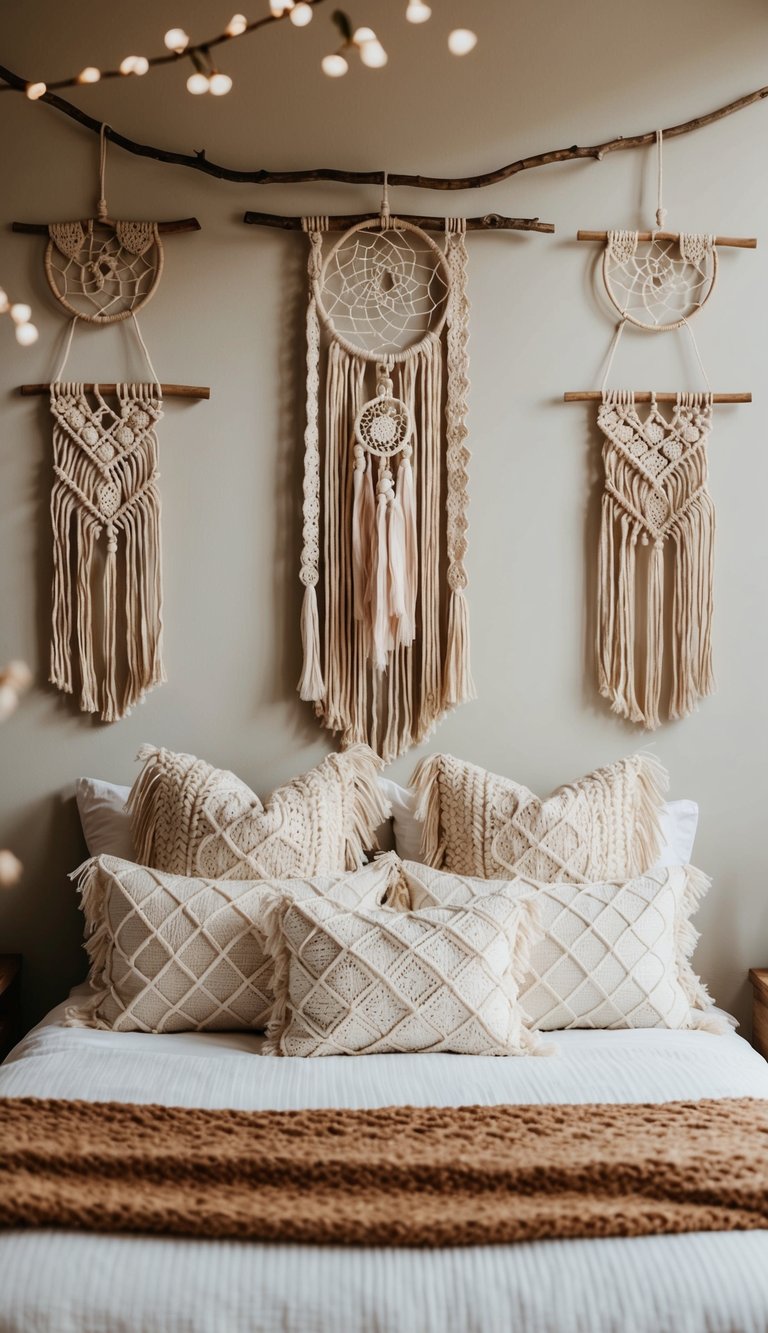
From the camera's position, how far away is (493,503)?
8.31 feet

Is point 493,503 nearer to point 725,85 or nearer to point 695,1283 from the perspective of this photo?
point 725,85

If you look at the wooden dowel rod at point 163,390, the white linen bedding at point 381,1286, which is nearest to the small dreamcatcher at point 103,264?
the wooden dowel rod at point 163,390

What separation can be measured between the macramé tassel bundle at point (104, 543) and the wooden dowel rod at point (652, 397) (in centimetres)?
94

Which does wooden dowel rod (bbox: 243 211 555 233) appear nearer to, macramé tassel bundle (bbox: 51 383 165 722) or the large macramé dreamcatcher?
the large macramé dreamcatcher

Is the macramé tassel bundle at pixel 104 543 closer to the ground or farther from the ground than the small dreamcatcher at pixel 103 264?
closer to the ground

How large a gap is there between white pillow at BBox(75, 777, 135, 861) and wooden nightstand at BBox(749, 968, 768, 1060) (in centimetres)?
139

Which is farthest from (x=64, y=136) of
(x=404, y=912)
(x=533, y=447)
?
(x=404, y=912)

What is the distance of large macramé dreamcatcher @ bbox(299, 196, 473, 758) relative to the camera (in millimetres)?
2467

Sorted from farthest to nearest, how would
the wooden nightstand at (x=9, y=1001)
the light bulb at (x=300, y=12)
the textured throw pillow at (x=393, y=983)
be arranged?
the wooden nightstand at (x=9, y=1001) < the textured throw pillow at (x=393, y=983) < the light bulb at (x=300, y=12)

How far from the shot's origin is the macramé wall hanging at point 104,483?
2.45m

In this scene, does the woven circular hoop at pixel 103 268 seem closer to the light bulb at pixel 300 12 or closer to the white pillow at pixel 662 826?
the light bulb at pixel 300 12

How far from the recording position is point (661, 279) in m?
2.54

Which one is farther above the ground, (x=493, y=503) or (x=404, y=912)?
(x=493, y=503)

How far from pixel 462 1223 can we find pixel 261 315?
1.92 metres
